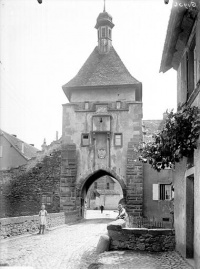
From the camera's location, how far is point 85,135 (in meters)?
26.1

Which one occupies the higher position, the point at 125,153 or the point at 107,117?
the point at 107,117

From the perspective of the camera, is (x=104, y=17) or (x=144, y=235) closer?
(x=144, y=235)

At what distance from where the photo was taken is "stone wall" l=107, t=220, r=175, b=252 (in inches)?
388

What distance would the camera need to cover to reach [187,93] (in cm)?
907

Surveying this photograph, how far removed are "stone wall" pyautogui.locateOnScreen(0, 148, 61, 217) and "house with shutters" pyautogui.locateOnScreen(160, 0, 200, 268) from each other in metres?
17.2

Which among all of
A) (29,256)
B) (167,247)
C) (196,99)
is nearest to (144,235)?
(167,247)

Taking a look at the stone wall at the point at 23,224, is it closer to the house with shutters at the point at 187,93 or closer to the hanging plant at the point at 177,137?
the house with shutters at the point at 187,93

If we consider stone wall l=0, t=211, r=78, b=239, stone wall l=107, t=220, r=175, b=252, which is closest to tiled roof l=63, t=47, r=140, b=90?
stone wall l=0, t=211, r=78, b=239

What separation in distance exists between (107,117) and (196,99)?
1803 centimetres

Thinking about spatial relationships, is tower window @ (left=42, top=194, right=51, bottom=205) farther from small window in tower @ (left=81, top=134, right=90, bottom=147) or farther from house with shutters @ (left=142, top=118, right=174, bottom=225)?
house with shutters @ (left=142, top=118, right=174, bottom=225)

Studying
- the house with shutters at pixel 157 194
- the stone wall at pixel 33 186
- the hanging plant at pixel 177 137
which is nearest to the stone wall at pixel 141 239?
the hanging plant at pixel 177 137

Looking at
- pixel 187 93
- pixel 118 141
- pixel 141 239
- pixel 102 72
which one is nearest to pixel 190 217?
pixel 141 239

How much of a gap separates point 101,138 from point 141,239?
16174 millimetres

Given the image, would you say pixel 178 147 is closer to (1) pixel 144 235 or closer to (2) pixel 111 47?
(1) pixel 144 235
